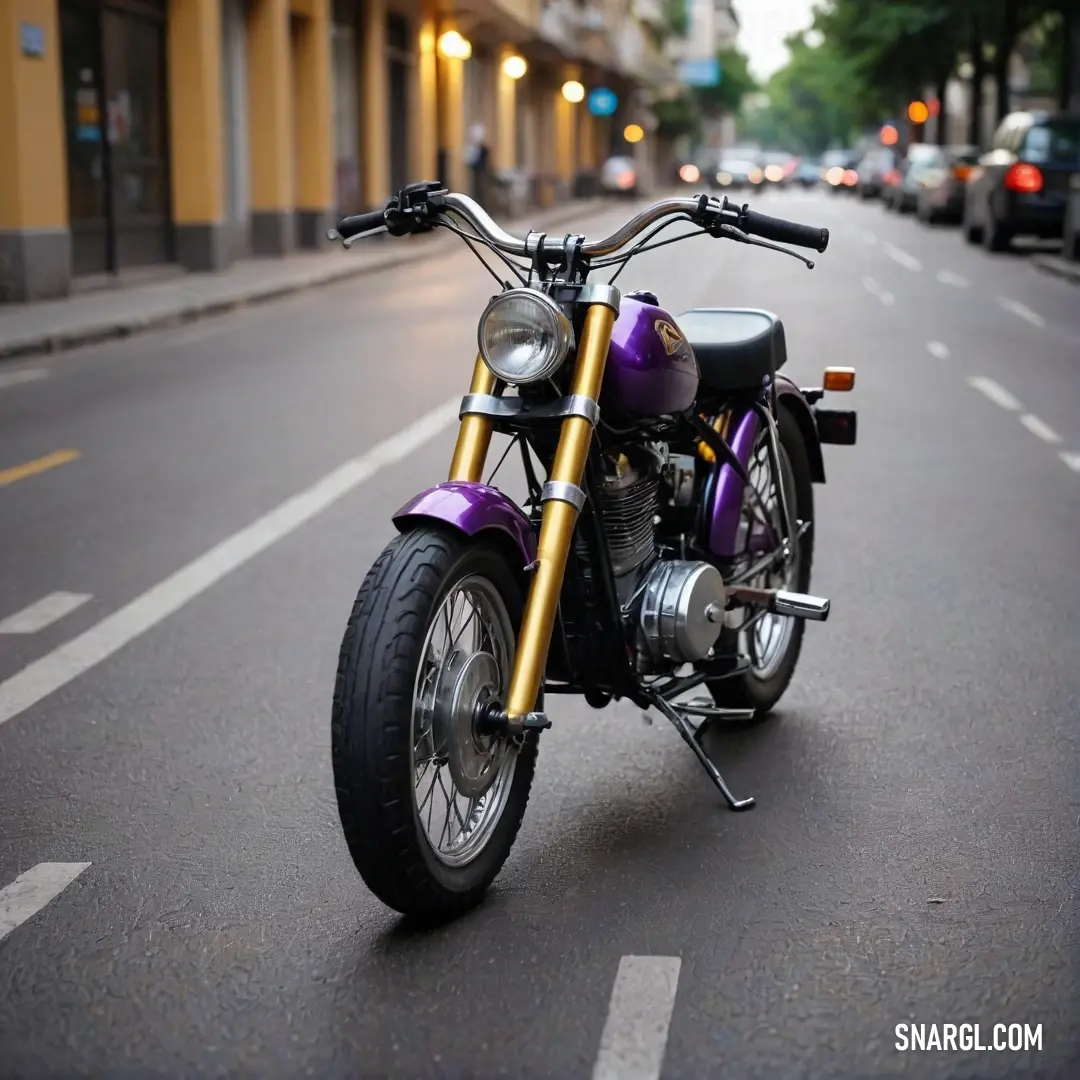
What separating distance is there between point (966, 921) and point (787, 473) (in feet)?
5.99

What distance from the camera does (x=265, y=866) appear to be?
13.5 feet

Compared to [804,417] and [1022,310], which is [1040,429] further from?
[1022,310]

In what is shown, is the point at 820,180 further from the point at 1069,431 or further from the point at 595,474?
the point at 595,474

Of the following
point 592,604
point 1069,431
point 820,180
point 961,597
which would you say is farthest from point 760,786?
point 820,180

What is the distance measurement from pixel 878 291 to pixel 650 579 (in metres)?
17.9

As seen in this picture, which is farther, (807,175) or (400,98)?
(807,175)

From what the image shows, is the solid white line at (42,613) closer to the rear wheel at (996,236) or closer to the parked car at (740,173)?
the rear wheel at (996,236)

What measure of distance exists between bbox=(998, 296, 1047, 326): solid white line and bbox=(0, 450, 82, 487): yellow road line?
35.1ft

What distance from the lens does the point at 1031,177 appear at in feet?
88.4

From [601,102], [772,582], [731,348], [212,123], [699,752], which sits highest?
[601,102]

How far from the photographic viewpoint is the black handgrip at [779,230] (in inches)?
156

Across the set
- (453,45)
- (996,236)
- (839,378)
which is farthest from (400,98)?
(839,378)

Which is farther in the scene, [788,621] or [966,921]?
[788,621]

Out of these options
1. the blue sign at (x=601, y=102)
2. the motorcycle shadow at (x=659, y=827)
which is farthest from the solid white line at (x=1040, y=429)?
the blue sign at (x=601, y=102)
